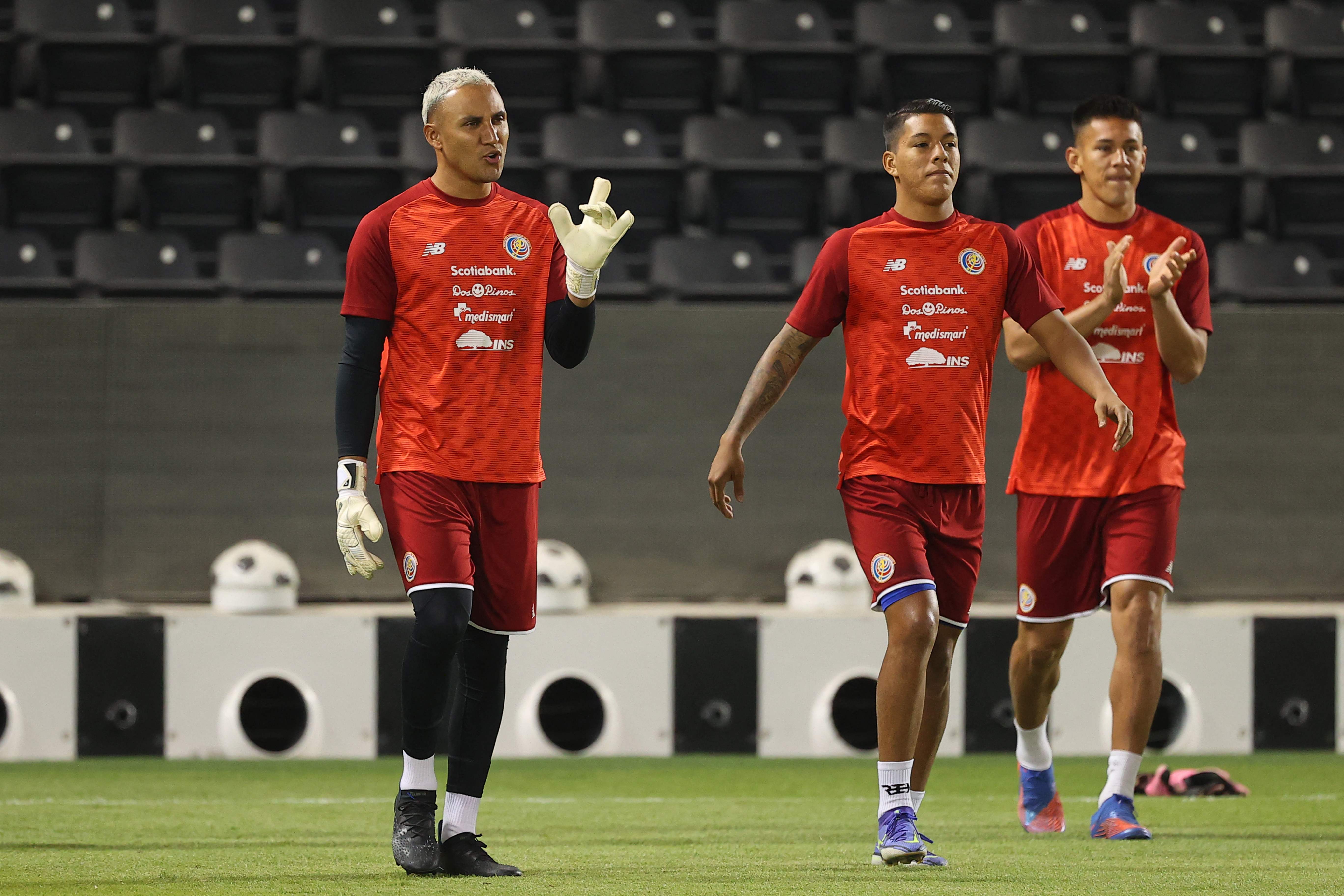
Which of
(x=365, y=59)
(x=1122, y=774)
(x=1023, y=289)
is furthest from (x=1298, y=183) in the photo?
(x=1023, y=289)

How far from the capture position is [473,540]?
3.71m

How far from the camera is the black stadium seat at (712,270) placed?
8.03 meters

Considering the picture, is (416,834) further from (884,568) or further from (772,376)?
(772,376)

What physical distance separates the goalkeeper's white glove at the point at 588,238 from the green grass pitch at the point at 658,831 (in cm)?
127

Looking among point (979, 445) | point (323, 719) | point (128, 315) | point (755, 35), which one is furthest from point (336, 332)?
point (979, 445)

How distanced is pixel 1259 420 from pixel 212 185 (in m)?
5.34

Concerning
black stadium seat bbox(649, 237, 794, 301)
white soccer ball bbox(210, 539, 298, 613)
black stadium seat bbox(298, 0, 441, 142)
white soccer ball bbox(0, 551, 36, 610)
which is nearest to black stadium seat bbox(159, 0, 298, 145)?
black stadium seat bbox(298, 0, 441, 142)

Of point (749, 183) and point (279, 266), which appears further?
point (749, 183)

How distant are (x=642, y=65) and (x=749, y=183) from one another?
1124 mm

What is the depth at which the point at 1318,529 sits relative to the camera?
296 inches

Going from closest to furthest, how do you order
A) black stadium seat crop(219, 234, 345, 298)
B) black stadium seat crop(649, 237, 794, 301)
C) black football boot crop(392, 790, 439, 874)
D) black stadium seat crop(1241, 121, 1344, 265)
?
black football boot crop(392, 790, 439, 874)
black stadium seat crop(219, 234, 345, 298)
black stadium seat crop(649, 237, 794, 301)
black stadium seat crop(1241, 121, 1344, 265)

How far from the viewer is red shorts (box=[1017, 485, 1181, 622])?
14.7 feet

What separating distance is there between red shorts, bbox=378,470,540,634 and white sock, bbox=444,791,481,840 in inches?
14.6

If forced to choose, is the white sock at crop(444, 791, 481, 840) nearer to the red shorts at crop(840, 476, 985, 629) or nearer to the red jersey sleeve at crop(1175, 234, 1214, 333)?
→ the red shorts at crop(840, 476, 985, 629)
